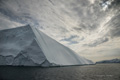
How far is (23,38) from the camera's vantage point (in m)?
31.5

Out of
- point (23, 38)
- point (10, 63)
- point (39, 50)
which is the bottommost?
point (10, 63)

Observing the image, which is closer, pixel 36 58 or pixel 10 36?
pixel 36 58

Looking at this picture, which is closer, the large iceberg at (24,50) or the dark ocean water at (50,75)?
the dark ocean water at (50,75)

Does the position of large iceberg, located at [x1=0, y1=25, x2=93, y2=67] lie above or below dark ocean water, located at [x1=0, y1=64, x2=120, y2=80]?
above

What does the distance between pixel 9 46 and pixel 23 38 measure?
18.6 feet

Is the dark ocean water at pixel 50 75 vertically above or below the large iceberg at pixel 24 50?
below

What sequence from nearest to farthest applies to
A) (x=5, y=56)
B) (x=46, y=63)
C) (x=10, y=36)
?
(x=46, y=63) → (x=5, y=56) → (x=10, y=36)

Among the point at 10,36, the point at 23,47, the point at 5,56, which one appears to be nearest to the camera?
the point at 5,56

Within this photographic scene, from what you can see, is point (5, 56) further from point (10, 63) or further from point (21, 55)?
point (21, 55)

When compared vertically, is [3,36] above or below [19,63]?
above

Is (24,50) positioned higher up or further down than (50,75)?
higher up

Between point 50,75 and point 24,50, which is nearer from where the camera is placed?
point 50,75

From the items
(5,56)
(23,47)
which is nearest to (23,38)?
(23,47)

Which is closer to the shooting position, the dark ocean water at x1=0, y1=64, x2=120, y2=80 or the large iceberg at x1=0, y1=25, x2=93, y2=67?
the dark ocean water at x1=0, y1=64, x2=120, y2=80
